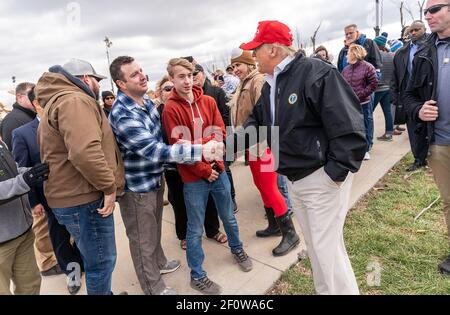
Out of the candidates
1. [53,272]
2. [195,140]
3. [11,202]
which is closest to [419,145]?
[195,140]

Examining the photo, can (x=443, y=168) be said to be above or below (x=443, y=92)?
below

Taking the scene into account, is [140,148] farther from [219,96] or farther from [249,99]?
[219,96]

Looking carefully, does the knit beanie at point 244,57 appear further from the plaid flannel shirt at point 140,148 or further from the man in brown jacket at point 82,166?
the man in brown jacket at point 82,166

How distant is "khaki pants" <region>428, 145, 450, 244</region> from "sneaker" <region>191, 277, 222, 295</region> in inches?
84.3

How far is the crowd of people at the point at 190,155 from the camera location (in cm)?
203

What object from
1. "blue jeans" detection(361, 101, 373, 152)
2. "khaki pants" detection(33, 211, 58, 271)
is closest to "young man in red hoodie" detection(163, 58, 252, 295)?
"khaki pants" detection(33, 211, 58, 271)

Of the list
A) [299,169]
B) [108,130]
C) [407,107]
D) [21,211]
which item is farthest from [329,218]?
[21,211]

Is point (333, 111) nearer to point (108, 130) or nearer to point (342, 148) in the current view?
point (342, 148)

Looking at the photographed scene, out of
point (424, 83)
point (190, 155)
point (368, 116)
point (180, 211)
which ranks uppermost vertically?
point (424, 83)

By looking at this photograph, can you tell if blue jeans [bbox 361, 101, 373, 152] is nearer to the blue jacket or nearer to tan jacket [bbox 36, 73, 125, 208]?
tan jacket [bbox 36, 73, 125, 208]

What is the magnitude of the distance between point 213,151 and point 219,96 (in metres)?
1.55

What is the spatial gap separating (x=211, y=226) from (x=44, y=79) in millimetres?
2288

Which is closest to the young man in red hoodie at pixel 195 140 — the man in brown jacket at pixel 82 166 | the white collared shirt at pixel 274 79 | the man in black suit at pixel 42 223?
the man in brown jacket at pixel 82 166

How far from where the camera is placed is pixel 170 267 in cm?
318
